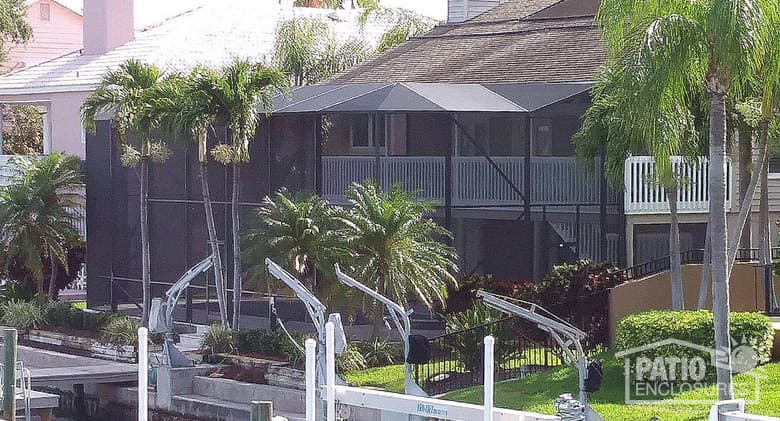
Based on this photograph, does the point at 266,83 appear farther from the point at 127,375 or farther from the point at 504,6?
the point at 504,6

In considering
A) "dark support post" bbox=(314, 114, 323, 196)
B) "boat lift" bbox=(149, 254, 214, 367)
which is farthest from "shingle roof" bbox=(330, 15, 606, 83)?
"boat lift" bbox=(149, 254, 214, 367)

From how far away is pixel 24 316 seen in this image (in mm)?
30531

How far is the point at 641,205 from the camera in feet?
81.8

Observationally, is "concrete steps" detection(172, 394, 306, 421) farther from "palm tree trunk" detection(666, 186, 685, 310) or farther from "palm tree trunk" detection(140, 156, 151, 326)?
"palm tree trunk" detection(666, 186, 685, 310)

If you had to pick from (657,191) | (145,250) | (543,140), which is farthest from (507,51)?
(145,250)

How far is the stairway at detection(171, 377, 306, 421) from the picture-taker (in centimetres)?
2145

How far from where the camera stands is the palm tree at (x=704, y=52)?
14914 mm

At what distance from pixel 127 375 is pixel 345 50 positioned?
1815cm

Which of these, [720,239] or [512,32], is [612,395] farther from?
[512,32]

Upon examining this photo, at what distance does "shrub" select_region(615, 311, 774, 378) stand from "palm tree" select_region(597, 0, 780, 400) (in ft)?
5.17

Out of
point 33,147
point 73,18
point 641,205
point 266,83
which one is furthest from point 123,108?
point 73,18

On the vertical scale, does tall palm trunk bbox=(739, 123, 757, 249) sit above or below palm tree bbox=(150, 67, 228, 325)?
below

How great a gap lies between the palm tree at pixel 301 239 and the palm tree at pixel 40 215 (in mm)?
8765
